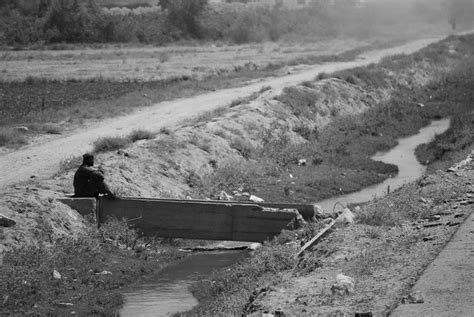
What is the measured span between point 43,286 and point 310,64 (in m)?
44.1

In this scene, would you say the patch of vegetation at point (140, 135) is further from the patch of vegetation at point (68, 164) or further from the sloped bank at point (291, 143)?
the patch of vegetation at point (68, 164)

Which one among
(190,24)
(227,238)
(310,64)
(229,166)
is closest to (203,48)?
(190,24)

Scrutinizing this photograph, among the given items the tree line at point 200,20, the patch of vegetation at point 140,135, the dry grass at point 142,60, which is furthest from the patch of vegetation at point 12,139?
the tree line at point 200,20

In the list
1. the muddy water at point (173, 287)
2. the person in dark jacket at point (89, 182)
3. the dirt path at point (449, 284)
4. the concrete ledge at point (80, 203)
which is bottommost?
the muddy water at point (173, 287)

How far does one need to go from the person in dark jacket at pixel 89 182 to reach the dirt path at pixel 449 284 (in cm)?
799

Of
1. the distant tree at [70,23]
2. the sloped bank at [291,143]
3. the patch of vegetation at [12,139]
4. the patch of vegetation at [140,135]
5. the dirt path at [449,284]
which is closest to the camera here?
the dirt path at [449,284]

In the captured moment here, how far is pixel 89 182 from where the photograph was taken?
62.3ft

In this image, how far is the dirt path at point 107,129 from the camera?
2233cm

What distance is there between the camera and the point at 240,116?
31.8 m

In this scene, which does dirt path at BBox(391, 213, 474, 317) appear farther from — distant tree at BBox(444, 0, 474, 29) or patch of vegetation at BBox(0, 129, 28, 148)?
distant tree at BBox(444, 0, 474, 29)

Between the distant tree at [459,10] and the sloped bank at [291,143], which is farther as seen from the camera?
the distant tree at [459,10]

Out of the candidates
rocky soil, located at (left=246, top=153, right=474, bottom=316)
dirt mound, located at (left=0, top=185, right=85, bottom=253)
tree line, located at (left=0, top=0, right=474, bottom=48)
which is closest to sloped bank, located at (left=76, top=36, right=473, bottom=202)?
dirt mound, located at (left=0, top=185, right=85, bottom=253)

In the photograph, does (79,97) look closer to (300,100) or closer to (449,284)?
(300,100)

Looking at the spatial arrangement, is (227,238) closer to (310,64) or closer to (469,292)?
(469,292)
